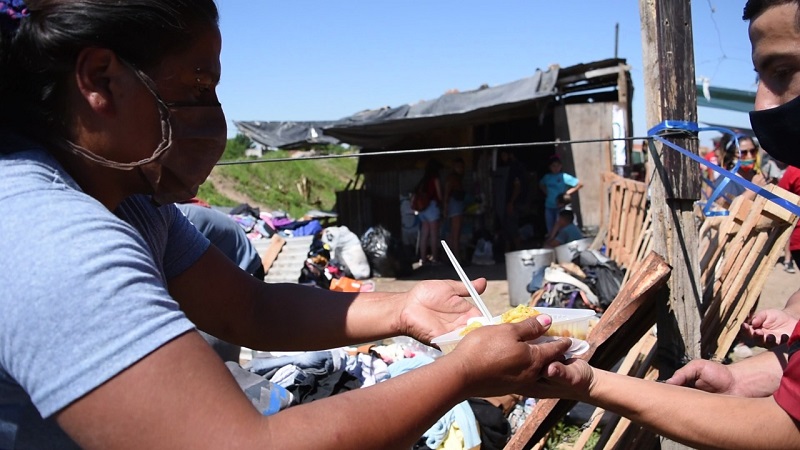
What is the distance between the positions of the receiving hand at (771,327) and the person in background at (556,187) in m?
8.52

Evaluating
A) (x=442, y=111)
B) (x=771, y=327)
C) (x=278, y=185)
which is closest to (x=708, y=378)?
(x=771, y=327)

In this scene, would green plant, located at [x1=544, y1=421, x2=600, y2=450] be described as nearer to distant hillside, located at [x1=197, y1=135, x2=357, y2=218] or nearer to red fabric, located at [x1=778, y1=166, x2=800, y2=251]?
red fabric, located at [x1=778, y1=166, x2=800, y2=251]

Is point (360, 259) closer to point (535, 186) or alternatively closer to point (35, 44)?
point (535, 186)

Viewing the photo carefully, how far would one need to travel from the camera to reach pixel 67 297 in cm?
97

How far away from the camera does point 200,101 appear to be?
54.1 inches

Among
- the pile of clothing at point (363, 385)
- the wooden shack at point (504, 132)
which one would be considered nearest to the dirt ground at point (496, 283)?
the wooden shack at point (504, 132)

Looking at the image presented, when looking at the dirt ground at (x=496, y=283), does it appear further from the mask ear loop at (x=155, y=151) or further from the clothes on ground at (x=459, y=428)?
the mask ear loop at (x=155, y=151)

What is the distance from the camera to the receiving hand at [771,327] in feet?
8.41

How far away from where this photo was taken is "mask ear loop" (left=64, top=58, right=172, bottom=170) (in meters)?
1.23

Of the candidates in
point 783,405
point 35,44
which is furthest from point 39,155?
point 783,405

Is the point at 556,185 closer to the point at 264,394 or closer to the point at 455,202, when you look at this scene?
the point at 455,202

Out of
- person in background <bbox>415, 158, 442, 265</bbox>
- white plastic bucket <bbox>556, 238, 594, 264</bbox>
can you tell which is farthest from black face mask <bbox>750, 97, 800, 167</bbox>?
person in background <bbox>415, 158, 442, 265</bbox>

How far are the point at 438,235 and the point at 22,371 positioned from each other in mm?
11379

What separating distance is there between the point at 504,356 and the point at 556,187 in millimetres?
10041
